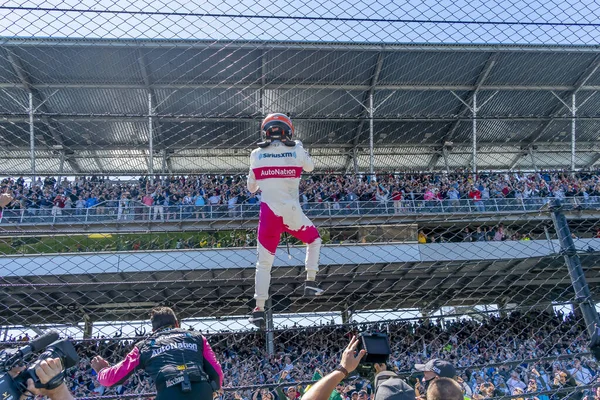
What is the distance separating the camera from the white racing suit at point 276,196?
488 cm

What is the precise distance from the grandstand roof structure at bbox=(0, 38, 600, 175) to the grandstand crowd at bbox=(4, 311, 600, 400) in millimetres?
5954

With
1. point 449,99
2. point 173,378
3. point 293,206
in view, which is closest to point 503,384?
point 293,206

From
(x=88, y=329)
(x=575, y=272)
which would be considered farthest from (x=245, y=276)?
(x=575, y=272)

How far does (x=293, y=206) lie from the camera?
4836mm

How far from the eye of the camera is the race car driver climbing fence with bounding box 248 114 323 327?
4.88 meters

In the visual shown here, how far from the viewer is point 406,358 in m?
12.9

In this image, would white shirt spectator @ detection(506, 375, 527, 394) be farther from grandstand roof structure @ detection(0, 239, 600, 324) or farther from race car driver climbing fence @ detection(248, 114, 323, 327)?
race car driver climbing fence @ detection(248, 114, 323, 327)

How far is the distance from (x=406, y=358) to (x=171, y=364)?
10.7 metres

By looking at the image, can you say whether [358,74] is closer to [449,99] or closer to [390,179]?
[449,99]

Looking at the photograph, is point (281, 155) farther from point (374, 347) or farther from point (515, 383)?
point (515, 383)

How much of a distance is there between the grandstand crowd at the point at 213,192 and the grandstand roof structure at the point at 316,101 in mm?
3447

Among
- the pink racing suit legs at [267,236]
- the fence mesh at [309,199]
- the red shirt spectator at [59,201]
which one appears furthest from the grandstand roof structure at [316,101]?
the pink racing suit legs at [267,236]

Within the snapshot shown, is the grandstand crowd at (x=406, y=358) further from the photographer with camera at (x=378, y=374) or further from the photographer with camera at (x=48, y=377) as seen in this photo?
the photographer with camera at (x=48, y=377)

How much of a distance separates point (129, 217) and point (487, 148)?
69.8 ft
